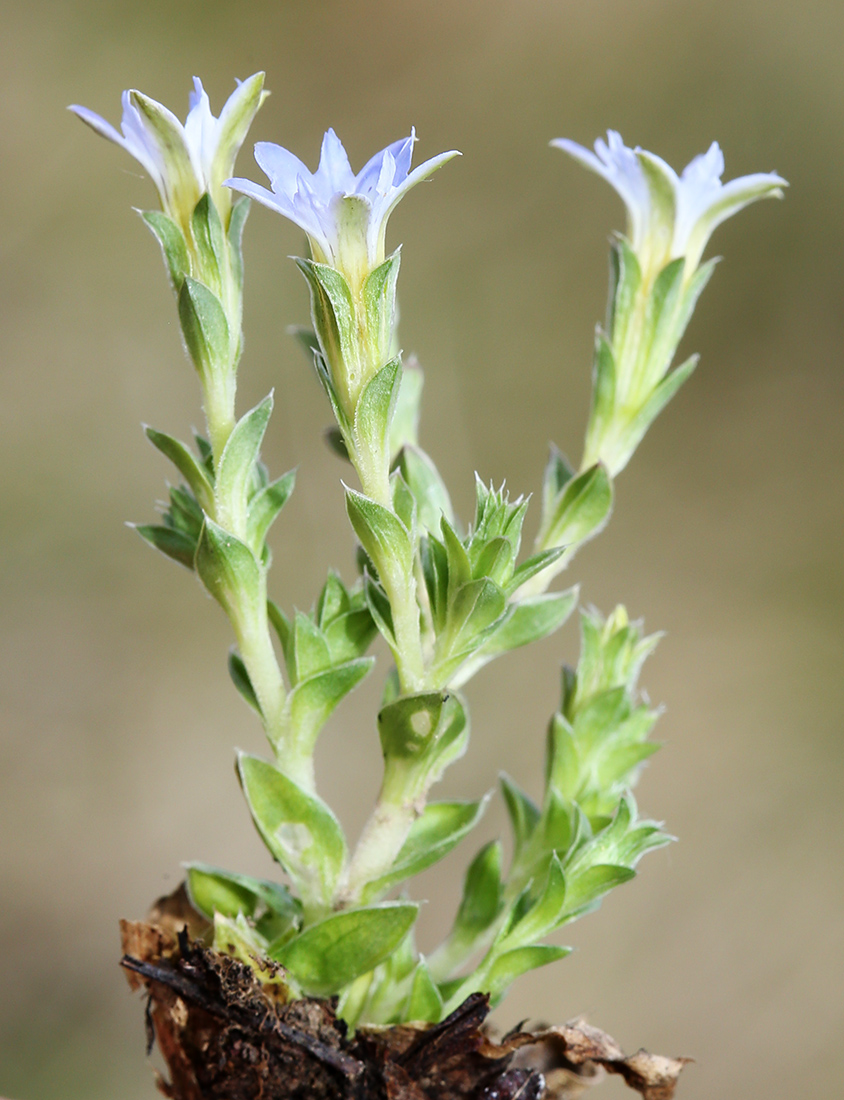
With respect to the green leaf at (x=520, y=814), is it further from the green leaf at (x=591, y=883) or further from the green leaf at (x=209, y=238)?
the green leaf at (x=209, y=238)

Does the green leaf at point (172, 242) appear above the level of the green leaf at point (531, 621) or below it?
above

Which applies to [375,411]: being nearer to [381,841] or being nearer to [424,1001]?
[381,841]

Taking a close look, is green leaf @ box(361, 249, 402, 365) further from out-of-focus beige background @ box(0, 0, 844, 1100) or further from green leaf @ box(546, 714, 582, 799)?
out-of-focus beige background @ box(0, 0, 844, 1100)

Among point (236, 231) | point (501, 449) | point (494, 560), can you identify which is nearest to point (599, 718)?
point (494, 560)

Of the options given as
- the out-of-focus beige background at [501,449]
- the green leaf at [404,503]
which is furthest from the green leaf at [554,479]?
the out-of-focus beige background at [501,449]

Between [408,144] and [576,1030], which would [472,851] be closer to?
[576,1030]

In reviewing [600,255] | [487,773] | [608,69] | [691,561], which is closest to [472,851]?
[487,773]
